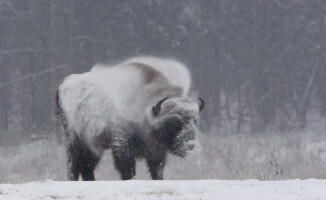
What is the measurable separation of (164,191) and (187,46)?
24804 millimetres

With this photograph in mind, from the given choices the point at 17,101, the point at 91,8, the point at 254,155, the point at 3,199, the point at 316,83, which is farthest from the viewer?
the point at 316,83

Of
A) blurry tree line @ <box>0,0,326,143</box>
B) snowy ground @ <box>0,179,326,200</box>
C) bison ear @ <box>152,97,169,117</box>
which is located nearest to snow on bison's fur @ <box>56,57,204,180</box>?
bison ear @ <box>152,97,169,117</box>

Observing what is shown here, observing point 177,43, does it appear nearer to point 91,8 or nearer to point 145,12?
point 145,12

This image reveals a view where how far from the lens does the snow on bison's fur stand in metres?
7.64


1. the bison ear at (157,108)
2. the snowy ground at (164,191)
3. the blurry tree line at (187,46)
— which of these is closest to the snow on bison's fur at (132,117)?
the bison ear at (157,108)

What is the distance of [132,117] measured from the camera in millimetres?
7840

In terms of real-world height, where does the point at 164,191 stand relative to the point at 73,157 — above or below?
below

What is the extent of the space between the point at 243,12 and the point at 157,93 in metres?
23.6

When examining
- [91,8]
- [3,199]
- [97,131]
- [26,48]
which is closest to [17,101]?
[26,48]

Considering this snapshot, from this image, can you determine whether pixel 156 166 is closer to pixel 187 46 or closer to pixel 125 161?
pixel 125 161

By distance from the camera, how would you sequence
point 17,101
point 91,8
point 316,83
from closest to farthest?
point 91,8 < point 17,101 < point 316,83

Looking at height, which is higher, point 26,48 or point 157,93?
point 26,48

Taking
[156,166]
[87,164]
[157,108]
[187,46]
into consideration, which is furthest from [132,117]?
[187,46]

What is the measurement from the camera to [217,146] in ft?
56.2
